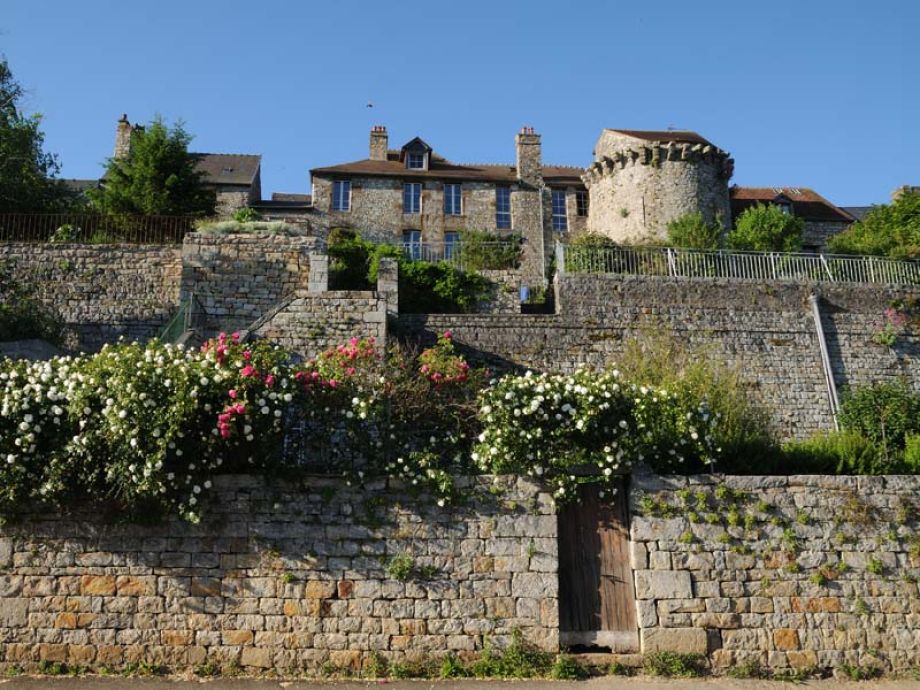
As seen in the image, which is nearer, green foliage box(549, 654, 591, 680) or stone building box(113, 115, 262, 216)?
green foliage box(549, 654, 591, 680)

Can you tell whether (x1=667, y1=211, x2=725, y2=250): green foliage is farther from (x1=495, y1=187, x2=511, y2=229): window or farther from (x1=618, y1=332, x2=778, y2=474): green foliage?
(x1=495, y1=187, x2=511, y2=229): window

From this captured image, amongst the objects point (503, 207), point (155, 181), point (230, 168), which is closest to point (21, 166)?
point (155, 181)

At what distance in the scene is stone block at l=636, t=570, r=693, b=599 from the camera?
7.20 meters

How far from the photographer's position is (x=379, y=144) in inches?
1060

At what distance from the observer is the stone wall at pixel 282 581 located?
22.6ft

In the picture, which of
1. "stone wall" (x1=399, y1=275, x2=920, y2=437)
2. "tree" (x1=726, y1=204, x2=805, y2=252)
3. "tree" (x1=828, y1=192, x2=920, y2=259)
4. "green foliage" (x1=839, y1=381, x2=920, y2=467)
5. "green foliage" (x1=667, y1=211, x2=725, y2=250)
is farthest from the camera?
"tree" (x1=726, y1=204, x2=805, y2=252)

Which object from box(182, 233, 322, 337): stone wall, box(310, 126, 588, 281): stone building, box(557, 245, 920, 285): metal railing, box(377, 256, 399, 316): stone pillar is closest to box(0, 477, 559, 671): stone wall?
box(377, 256, 399, 316): stone pillar

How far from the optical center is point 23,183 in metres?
17.6

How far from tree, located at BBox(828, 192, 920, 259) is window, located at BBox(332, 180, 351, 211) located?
14883 millimetres

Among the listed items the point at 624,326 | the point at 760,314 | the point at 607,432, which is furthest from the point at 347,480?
the point at 760,314

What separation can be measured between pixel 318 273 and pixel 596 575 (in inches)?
336

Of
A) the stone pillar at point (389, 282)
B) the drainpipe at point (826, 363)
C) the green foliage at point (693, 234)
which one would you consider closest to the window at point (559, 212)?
the green foliage at point (693, 234)

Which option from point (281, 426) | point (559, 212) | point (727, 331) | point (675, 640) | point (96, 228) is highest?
point (559, 212)

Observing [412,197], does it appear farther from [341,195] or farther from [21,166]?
[21,166]
